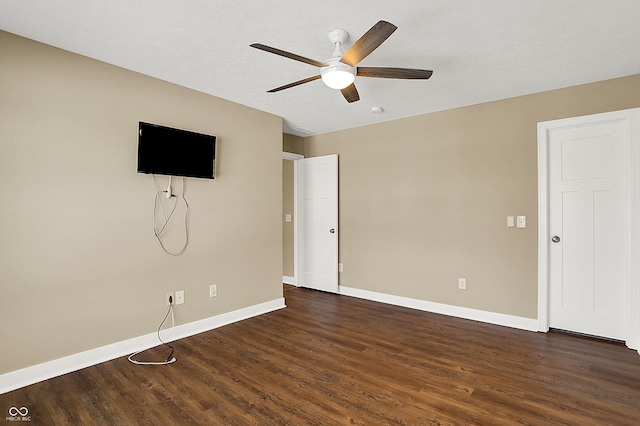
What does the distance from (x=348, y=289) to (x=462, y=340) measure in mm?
1959

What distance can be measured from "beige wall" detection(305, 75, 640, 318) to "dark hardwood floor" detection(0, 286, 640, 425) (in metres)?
0.71

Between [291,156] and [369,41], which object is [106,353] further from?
[291,156]

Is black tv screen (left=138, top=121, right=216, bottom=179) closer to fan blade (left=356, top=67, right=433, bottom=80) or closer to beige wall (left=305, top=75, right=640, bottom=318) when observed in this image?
fan blade (left=356, top=67, right=433, bottom=80)

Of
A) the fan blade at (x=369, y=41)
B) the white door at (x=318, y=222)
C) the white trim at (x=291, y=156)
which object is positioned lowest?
the white door at (x=318, y=222)

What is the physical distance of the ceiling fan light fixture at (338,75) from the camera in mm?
2189

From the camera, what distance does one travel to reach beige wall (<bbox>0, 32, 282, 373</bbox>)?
7.66ft

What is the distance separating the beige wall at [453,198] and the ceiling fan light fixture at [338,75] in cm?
216

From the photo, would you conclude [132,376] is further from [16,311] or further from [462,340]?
[462,340]

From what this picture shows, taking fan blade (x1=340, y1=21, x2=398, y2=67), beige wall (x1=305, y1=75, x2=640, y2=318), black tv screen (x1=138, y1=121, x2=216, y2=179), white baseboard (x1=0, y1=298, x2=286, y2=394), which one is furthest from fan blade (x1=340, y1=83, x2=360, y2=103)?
white baseboard (x1=0, y1=298, x2=286, y2=394)

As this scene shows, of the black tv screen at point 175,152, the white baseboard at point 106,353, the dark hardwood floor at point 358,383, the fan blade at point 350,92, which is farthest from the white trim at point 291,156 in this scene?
the dark hardwood floor at point 358,383

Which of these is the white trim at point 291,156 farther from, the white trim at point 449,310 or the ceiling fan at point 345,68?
the ceiling fan at point 345,68

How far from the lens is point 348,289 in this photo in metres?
4.88

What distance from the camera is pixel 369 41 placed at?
6.21 feet

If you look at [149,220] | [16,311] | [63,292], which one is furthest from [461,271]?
[16,311]
